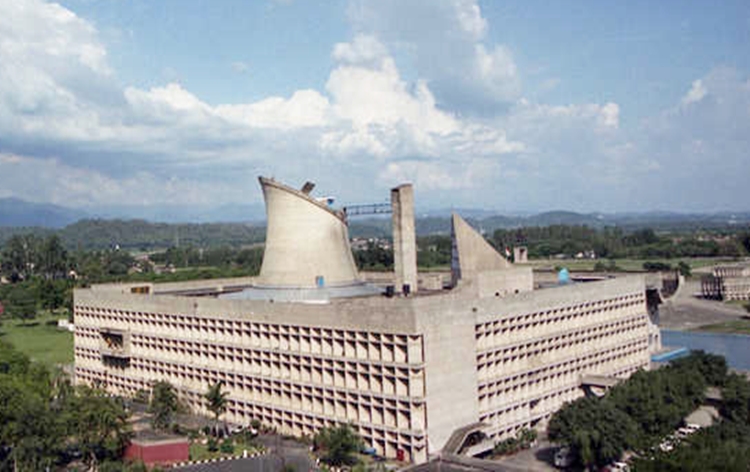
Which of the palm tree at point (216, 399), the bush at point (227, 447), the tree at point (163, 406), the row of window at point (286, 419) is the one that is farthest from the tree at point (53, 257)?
the bush at point (227, 447)

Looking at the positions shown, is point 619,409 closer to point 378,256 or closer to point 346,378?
point 346,378

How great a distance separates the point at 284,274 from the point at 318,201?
18.3ft

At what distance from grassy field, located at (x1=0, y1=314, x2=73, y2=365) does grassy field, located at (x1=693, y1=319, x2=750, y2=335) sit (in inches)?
3072

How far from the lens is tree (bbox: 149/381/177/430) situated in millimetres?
44950

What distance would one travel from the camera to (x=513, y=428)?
43.0 metres

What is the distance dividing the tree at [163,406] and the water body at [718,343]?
50.8 meters

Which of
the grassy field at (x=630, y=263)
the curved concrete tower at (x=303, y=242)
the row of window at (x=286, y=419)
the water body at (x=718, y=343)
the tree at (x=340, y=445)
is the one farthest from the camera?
the grassy field at (x=630, y=263)

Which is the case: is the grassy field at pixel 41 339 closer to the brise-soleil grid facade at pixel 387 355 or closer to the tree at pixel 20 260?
the brise-soleil grid facade at pixel 387 355

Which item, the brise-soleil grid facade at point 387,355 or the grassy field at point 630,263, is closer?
the brise-soleil grid facade at point 387,355

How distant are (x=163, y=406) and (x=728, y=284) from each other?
347 ft

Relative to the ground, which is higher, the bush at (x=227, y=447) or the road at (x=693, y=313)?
the bush at (x=227, y=447)

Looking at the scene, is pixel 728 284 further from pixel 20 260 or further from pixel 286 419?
pixel 20 260

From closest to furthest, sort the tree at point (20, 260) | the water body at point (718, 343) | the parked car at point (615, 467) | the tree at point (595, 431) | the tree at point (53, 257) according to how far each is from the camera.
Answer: the parked car at point (615, 467)
the tree at point (595, 431)
the water body at point (718, 343)
the tree at point (53, 257)
the tree at point (20, 260)

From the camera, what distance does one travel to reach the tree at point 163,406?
44950mm
